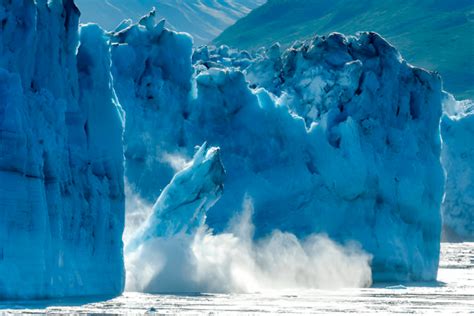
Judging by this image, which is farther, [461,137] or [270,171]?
[461,137]

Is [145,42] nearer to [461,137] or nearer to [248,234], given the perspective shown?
[248,234]

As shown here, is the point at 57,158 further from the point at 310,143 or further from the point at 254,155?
the point at 310,143

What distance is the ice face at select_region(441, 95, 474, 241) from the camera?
66750mm

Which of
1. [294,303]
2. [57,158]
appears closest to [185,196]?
[294,303]

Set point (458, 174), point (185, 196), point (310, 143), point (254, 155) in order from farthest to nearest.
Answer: point (458, 174) → point (310, 143) → point (254, 155) → point (185, 196)

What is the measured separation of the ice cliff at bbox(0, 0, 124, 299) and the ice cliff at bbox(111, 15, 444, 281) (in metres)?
8.71

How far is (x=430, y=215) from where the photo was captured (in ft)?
136

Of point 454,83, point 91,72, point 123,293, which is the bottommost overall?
point 123,293

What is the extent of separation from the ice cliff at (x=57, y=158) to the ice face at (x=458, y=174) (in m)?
38.7

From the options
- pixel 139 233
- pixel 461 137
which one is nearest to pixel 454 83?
pixel 461 137

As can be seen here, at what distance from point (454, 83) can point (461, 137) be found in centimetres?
10109

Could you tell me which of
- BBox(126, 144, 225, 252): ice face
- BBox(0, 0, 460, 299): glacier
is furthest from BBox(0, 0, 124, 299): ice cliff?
BBox(126, 144, 225, 252): ice face

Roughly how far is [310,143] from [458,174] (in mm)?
27791

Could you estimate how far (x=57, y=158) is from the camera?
27406 mm
